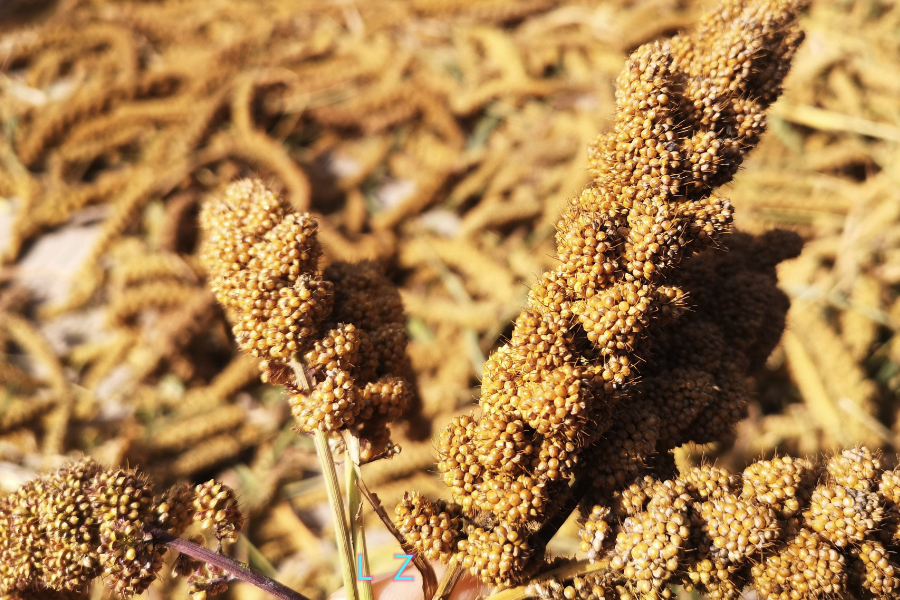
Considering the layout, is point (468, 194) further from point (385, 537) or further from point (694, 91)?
point (694, 91)

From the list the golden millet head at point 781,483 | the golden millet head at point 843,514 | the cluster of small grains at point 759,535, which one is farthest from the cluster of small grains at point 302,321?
the golden millet head at point 843,514

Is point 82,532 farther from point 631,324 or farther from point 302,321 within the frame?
point 631,324

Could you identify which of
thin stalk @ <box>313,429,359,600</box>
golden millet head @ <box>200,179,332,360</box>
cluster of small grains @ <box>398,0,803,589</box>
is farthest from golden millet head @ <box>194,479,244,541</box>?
cluster of small grains @ <box>398,0,803,589</box>

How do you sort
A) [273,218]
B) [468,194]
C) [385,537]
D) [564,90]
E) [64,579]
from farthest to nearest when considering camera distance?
[564,90], [468,194], [385,537], [273,218], [64,579]

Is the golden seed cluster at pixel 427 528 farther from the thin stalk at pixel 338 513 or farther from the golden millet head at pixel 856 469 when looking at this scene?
the golden millet head at pixel 856 469

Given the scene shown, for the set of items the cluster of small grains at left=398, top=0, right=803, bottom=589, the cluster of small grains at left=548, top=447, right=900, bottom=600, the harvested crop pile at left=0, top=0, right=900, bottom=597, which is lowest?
Result: the cluster of small grains at left=548, top=447, right=900, bottom=600

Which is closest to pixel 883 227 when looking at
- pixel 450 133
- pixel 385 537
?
pixel 450 133

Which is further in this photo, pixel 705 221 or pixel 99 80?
pixel 99 80

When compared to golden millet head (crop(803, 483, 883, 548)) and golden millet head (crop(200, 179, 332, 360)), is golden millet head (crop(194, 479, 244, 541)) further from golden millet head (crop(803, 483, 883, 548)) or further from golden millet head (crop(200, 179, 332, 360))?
golden millet head (crop(803, 483, 883, 548))
